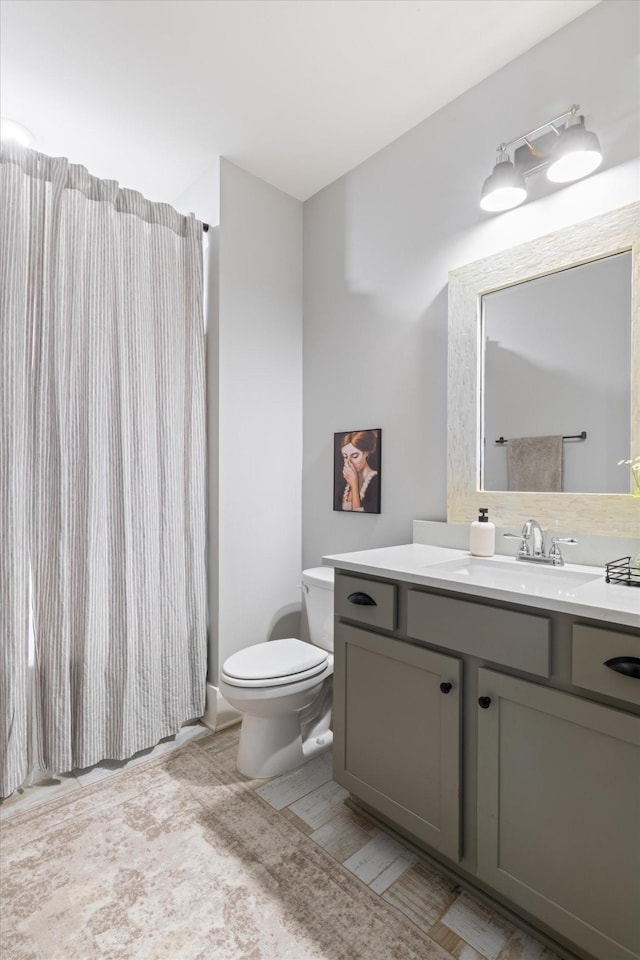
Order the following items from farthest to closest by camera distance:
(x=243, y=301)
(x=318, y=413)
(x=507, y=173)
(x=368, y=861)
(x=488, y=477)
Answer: (x=318, y=413)
(x=243, y=301)
(x=488, y=477)
(x=507, y=173)
(x=368, y=861)

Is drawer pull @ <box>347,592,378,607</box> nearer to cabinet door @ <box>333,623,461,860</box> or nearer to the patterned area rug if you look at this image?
cabinet door @ <box>333,623,461,860</box>

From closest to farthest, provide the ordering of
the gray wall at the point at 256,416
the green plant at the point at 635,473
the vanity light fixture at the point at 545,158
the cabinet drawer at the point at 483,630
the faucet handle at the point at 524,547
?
the cabinet drawer at the point at 483,630
the green plant at the point at 635,473
the vanity light fixture at the point at 545,158
the faucet handle at the point at 524,547
the gray wall at the point at 256,416

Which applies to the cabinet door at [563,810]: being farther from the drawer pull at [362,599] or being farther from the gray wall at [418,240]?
the gray wall at [418,240]

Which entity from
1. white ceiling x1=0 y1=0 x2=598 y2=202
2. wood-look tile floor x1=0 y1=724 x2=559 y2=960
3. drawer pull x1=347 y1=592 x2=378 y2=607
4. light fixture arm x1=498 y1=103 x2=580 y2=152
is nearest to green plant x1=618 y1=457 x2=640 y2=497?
drawer pull x1=347 y1=592 x2=378 y2=607

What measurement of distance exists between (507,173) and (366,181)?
846 mm

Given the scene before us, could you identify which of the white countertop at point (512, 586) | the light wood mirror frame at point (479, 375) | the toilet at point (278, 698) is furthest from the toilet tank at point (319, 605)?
the light wood mirror frame at point (479, 375)

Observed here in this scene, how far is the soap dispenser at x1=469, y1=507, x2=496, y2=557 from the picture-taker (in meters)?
1.68

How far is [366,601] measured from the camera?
1.52m

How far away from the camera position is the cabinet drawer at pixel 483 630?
1119mm

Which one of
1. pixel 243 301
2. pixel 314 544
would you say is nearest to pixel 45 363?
pixel 243 301

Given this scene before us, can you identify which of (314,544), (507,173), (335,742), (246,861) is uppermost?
(507,173)

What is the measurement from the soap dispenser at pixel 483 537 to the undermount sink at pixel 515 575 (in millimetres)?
32

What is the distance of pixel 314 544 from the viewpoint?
255 centimetres

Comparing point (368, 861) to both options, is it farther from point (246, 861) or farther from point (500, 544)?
point (500, 544)
